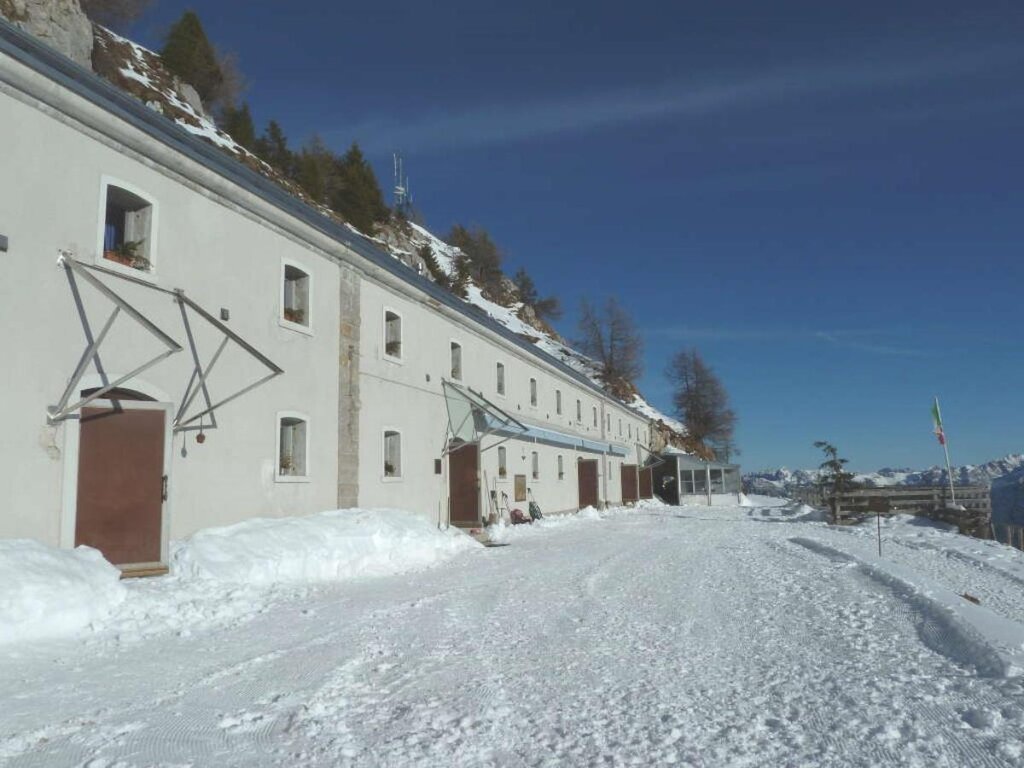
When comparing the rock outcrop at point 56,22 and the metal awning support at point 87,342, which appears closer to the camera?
the metal awning support at point 87,342

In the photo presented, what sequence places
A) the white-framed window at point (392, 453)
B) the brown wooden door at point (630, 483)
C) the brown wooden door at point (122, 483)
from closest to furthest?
the brown wooden door at point (122, 483) → the white-framed window at point (392, 453) → the brown wooden door at point (630, 483)

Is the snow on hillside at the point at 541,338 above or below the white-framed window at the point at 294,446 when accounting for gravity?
above

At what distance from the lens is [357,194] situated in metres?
54.4

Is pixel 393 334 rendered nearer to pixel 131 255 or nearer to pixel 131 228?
pixel 131 228

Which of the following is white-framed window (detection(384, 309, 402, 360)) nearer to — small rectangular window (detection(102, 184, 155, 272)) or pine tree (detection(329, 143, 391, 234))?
small rectangular window (detection(102, 184, 155, 272))

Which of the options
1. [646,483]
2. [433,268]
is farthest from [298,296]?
[433,268]

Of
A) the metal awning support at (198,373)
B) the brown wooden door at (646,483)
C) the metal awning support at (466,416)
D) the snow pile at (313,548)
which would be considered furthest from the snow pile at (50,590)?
the brown wooden door at (646,483)

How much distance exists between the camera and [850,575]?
34.9 ft

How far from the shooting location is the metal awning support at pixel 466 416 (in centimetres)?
1973

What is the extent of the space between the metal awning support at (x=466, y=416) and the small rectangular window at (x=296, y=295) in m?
6.29

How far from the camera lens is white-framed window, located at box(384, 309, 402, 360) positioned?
17266 mm

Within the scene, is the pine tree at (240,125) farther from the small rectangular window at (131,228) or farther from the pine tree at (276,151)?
the small rectangular window at (131,228)

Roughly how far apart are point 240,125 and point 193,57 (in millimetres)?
5143

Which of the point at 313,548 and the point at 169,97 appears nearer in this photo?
the point at 313,548
